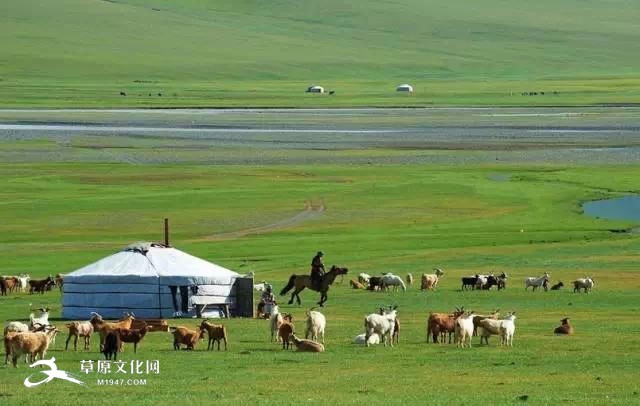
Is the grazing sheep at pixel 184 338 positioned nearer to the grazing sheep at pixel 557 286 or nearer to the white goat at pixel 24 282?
the white goat at pixel 24 282

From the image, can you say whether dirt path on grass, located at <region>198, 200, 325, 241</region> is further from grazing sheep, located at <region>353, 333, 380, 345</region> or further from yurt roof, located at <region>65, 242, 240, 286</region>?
grazing sheep, located at <region>353, 333, 380, 345</region>

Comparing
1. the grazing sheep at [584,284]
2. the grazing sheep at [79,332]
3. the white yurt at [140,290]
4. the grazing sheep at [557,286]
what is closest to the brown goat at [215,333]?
the grazing sheep at [79,332]

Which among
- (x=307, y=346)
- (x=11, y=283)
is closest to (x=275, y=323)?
(x=307, y=346)

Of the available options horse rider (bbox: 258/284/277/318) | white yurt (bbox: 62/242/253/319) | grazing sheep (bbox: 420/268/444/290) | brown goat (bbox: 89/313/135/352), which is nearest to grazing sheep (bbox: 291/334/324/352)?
brown goat (bbox: 89/313/135/352)

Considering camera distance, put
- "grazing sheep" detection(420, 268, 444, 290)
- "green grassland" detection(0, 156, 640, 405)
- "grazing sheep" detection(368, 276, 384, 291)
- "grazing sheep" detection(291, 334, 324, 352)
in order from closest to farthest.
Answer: "green grassland" detection(0, 156, 640, 405), "grazing sheep" detection(291, 334, 324, 352), "grazing sheep" detection(368, 276, 384, 291), "grazing sheep" detection(420, 268, 444, 290)

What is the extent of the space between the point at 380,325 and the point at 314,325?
1432 millimetres

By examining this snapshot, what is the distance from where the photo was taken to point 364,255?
171 ft

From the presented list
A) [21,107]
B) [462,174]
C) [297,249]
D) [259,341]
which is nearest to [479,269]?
[297,249]

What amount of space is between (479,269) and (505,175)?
35238 millimetres

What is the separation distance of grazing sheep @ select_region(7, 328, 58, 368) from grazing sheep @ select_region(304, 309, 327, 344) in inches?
235

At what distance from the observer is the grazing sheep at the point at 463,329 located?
30359 mm

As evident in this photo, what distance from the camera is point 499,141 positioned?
4262 inches

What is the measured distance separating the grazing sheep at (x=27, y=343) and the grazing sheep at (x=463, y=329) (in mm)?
8300

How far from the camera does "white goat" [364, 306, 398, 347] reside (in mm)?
30328
